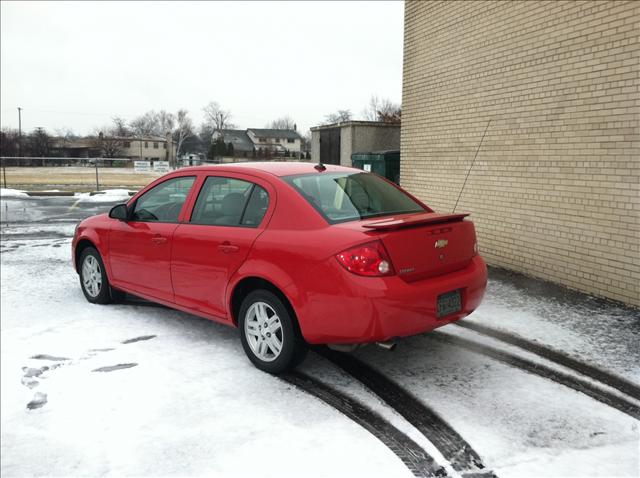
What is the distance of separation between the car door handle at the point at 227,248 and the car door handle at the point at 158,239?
31.4 inches

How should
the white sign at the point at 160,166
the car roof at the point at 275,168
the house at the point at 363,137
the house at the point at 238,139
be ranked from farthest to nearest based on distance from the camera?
the house at the point at 238,139
the white sign at the point at 160,166
the house at the point at 363,137
the car roof at the point at 275,168

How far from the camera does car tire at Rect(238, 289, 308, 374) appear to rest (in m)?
4.05

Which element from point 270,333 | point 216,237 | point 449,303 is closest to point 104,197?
point 216,237

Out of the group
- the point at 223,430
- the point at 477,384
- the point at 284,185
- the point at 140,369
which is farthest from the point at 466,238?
the point at 140,369

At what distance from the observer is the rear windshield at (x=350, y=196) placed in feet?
14.0

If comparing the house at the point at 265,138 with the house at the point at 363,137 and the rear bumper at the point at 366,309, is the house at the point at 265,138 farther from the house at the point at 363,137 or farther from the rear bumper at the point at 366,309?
the rear bumper at the point at 366,309

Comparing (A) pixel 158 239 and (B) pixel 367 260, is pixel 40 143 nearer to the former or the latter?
(A) pixel 158 239

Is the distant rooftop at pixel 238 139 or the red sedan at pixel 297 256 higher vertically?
the distant rooftop at pixel 238 139

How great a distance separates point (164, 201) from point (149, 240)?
428mm

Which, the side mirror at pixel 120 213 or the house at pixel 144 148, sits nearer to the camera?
the side mirror at pixel 120 213

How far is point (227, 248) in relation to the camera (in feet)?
14.5

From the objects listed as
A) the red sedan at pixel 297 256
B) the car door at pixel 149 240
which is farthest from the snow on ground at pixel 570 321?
the car door at pixel 149 240

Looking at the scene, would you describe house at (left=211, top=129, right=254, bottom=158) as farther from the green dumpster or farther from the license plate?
the license plate

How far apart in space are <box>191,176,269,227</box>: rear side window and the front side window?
0.87 feet
